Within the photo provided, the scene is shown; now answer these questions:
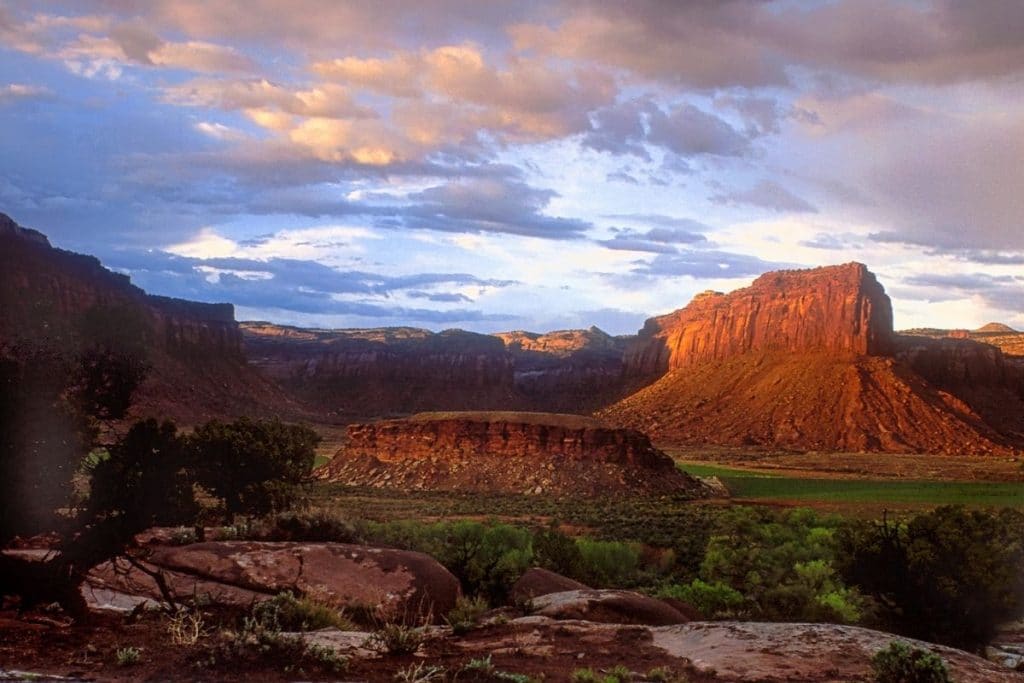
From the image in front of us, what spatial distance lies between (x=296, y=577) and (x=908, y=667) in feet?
28.1

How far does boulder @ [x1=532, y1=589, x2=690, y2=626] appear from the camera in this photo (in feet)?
46.3

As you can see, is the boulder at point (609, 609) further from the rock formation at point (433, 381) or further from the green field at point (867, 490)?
the rock formation at point (433, 381)

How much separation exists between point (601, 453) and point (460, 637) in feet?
186

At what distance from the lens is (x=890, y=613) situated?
60.9 ft

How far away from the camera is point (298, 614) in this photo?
12453 millimetres

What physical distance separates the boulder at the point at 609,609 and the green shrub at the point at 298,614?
324cm

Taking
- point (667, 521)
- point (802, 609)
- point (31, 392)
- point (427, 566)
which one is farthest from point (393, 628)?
point (667, 521)

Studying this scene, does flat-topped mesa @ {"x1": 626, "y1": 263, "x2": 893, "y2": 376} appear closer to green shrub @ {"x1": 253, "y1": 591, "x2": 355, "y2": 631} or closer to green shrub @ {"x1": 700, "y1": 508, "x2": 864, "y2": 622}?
green shrub @ {"x1": 700, "y1": 508, "x2": 864, "y2": 622}

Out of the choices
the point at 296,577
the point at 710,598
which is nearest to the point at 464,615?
the point at 296,577

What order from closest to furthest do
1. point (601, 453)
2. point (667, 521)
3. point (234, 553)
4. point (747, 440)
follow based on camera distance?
point (234, 553) < point (667, 521) < point (601, 453) < point (747, 440)

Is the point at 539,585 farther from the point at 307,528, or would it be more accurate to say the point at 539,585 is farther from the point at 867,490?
the point at 867,490

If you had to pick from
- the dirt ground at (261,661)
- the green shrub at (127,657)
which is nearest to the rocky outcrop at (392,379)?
the dirt ground at (261,661)

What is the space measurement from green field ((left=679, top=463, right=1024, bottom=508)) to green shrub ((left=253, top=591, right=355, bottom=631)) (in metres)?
50.1

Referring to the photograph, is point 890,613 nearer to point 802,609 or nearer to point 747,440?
point 802,609
